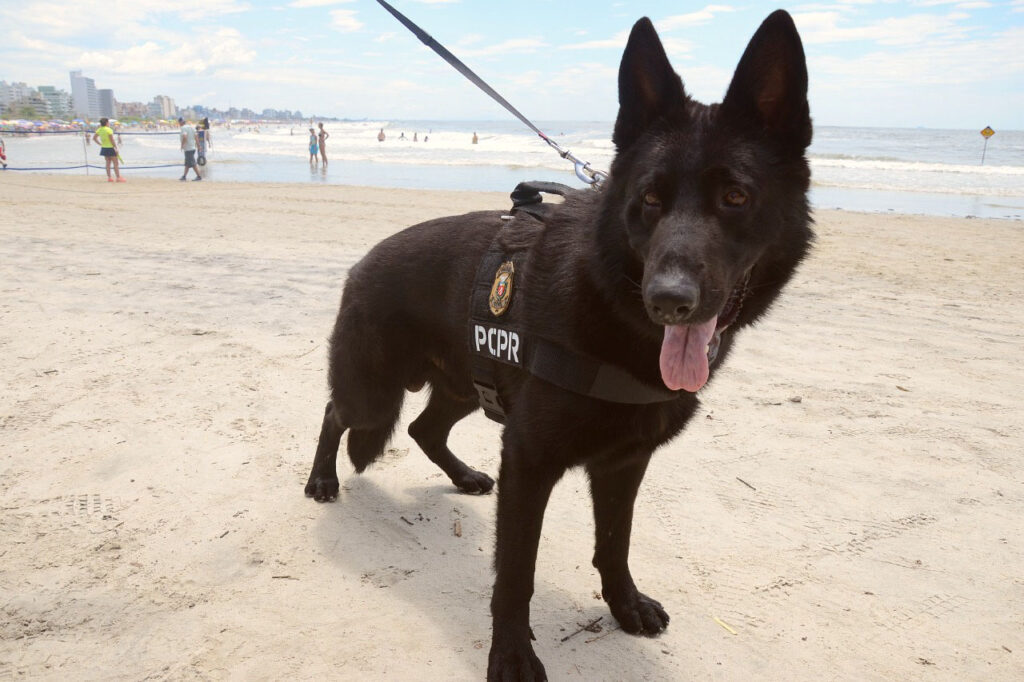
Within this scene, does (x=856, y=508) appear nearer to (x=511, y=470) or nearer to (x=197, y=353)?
(x=511, y=470)

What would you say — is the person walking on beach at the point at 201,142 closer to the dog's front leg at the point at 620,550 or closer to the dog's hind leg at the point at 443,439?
the dog's hind leg at the point at 443,439

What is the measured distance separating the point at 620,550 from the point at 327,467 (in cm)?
145

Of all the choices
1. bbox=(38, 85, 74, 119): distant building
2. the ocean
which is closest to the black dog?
the ocean

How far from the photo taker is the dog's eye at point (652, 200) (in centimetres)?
187

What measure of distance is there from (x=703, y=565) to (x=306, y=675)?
154 centimetres

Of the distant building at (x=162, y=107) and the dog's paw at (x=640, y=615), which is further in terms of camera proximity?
the distant building at (x=162, y=107)

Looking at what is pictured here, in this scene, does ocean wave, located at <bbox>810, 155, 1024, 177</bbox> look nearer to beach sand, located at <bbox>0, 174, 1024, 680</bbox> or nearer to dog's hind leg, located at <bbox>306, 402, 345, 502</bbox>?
beach sand, located at <bbox>0, 174, 1024, 680</bbox>

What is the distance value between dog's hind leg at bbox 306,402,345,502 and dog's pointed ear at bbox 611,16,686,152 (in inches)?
73.2

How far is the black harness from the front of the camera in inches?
77.1

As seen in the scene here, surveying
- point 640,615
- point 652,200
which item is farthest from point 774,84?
point 640,615

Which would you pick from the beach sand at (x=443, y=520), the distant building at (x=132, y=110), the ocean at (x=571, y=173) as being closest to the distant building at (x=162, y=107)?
the distant building at (x=132, y=110)

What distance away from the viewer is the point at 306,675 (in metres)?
2.02

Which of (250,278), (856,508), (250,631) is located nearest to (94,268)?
(250,278)

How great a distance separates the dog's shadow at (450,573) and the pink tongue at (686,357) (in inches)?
39.7
